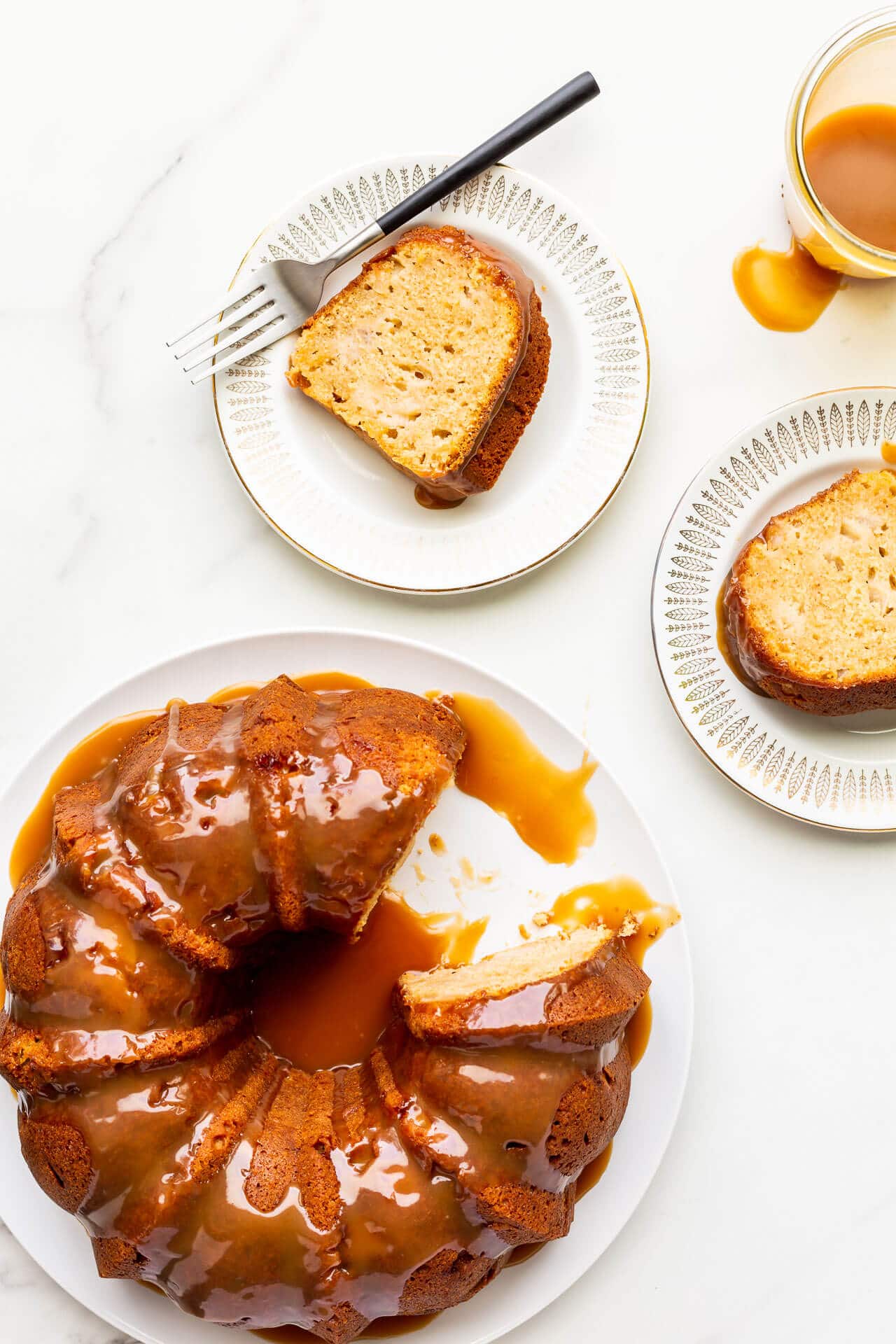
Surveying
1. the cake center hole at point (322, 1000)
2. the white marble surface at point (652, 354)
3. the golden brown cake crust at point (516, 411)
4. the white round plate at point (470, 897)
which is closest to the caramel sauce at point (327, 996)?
the cake center hole at point (322, 1000)

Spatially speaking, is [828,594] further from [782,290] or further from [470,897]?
[470,897]

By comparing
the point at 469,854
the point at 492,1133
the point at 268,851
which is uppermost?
the point at 268,851

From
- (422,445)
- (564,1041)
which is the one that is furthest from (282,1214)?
(422,445)

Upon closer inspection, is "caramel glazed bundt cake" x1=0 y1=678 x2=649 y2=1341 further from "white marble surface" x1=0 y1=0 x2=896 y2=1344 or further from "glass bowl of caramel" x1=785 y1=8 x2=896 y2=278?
"glass bowl of caramel" x1=785 y1=8 x2=896 y2=278

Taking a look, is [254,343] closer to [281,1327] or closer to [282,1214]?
[282,1214]

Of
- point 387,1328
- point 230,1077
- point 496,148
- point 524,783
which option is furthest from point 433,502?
point 387,1328

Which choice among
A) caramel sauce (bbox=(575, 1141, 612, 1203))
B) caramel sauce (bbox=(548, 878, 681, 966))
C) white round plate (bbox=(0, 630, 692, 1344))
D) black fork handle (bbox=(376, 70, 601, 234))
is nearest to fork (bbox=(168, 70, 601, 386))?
black fork handle (bbox=(376, 70, 601, 234))
